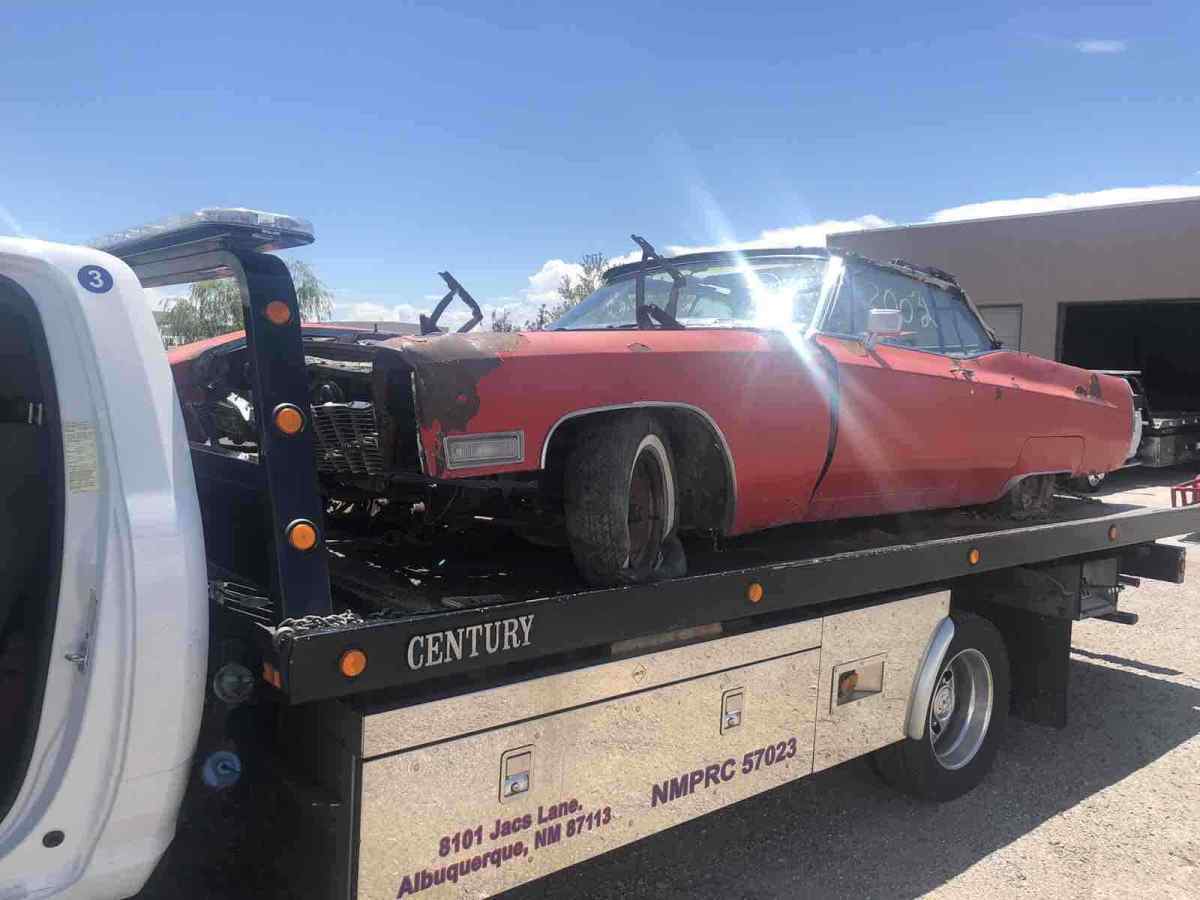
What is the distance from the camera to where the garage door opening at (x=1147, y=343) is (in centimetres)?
2078

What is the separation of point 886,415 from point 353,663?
242 cm

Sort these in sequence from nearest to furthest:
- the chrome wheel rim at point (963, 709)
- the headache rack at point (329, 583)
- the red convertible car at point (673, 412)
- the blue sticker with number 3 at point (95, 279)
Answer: the blue sticker with number 3 at point (95, 279) → the headache rack at point (329, 583) → the red convertible car at point (673, 412) → the chrome wheel rim at point (963, 709)

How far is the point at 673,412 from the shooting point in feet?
10.2

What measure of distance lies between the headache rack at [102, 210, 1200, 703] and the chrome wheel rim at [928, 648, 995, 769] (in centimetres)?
90

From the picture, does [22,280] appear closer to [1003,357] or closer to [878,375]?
[878,375]

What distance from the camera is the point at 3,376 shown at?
215 cm

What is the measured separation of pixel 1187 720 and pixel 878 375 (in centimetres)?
312

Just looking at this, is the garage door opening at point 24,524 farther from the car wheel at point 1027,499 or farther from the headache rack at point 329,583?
the car wheel at point 1027,499

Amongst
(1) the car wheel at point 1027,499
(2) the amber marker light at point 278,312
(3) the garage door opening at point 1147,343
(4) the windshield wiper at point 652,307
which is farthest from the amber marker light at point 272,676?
(3) the garage door opening at point 1147,343

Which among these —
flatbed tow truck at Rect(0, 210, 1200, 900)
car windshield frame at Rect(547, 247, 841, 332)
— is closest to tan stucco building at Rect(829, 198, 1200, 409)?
car windshield frame at Rect(547, 247, 841, 332)

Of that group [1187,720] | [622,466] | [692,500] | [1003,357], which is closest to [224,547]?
[622,466]

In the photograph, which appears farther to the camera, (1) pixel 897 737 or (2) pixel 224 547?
(1) pixel 897 737

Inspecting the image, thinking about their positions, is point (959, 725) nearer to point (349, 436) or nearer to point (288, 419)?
point (349, 436)

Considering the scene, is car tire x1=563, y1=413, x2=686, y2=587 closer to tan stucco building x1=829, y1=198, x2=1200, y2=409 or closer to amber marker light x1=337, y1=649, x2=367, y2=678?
amber marker light x1=337, y1=649, x2=367, y2=678
